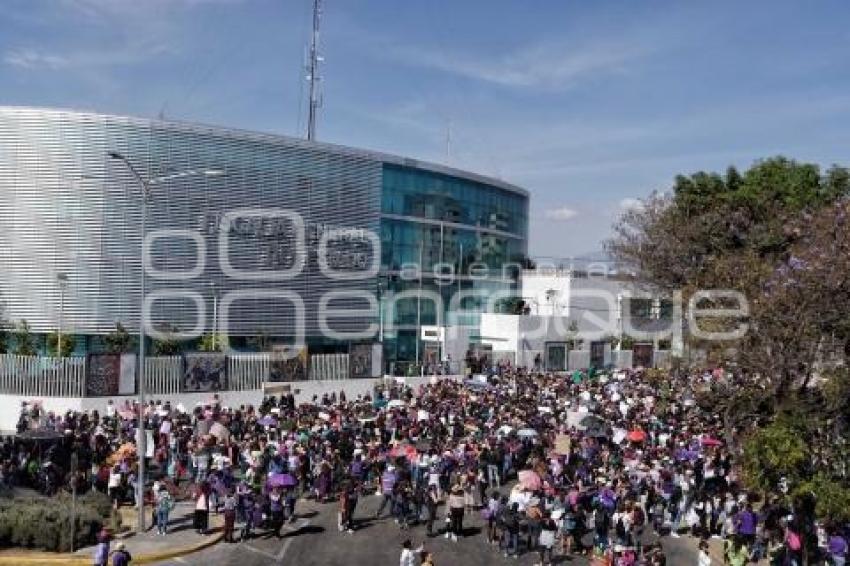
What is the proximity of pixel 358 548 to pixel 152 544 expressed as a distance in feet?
15.8

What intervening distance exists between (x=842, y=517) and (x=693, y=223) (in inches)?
1293

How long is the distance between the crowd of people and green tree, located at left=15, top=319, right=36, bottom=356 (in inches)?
537

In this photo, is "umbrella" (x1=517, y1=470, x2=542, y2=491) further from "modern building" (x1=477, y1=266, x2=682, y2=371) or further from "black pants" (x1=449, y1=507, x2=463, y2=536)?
"modern building" (x1=477, y1=266, x2=682, y2=371)

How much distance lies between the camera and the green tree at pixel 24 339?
49094 mm

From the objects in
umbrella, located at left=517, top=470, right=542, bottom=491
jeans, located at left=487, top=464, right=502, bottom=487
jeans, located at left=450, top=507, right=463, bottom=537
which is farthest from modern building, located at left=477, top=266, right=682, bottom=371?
jeans, located at left=450, top=507, right=463, bottom=537

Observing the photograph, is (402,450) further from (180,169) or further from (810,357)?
(180,169)

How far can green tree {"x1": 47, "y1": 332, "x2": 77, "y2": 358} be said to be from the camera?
163 ft

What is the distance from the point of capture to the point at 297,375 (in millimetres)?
45688

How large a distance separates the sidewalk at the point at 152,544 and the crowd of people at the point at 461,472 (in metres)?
0.39

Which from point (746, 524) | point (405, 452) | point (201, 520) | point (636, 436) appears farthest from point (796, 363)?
point (201, 520)

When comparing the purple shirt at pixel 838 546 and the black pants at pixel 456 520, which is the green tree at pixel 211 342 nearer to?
the black pants at pixel 456 520

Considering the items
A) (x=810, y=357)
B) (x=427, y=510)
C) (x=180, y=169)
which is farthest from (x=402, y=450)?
(x=180, y=169)

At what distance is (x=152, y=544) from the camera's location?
73.8 ft

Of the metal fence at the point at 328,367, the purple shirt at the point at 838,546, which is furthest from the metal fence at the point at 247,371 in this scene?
the purple shirt at the point at 838,546
